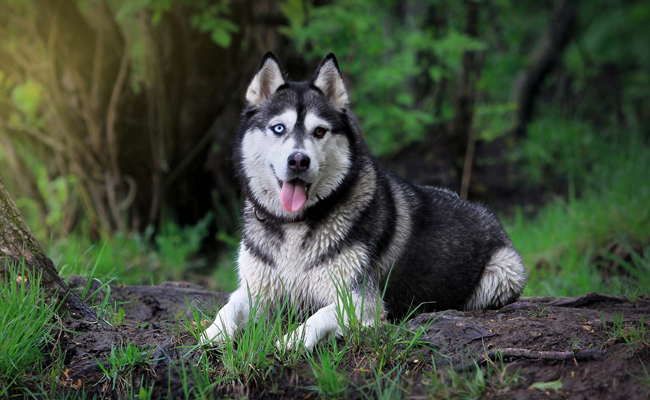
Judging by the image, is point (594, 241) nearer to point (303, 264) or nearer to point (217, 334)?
point (303, 264)

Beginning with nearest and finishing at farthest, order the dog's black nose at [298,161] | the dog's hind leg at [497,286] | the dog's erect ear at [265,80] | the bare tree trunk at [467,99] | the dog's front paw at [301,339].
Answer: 1. the dog's front paw at [301,339]
2. the dog's black nose at [298,161]
3. the dog's erect ear at [265,80]
4. the dog's hind leg at [497,286]
5. the bare tree trunk at [467,99]

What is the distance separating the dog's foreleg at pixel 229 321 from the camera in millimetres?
3223

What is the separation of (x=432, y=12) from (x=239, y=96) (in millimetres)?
3489

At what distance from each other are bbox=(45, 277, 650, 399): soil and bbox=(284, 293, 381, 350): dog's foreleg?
0.14 metres

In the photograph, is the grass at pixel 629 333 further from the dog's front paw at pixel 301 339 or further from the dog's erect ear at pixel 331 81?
the dog's erect ear at pixel 331 81

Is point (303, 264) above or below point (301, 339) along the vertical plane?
above

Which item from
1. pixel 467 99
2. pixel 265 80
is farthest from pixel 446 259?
pixel 467 99

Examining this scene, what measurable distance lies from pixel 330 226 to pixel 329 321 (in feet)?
2.24

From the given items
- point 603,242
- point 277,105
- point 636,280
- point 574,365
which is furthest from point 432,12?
point 574,365

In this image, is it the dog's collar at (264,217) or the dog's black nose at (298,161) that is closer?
the dog's black nose at (298,161)

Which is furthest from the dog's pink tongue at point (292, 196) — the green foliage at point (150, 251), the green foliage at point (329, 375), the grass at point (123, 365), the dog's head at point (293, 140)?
the green foliage at point (150, 251)

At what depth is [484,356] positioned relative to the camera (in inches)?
122

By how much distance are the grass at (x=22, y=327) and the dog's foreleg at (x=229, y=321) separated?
2.70 feet

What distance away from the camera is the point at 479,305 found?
14.4 feet
